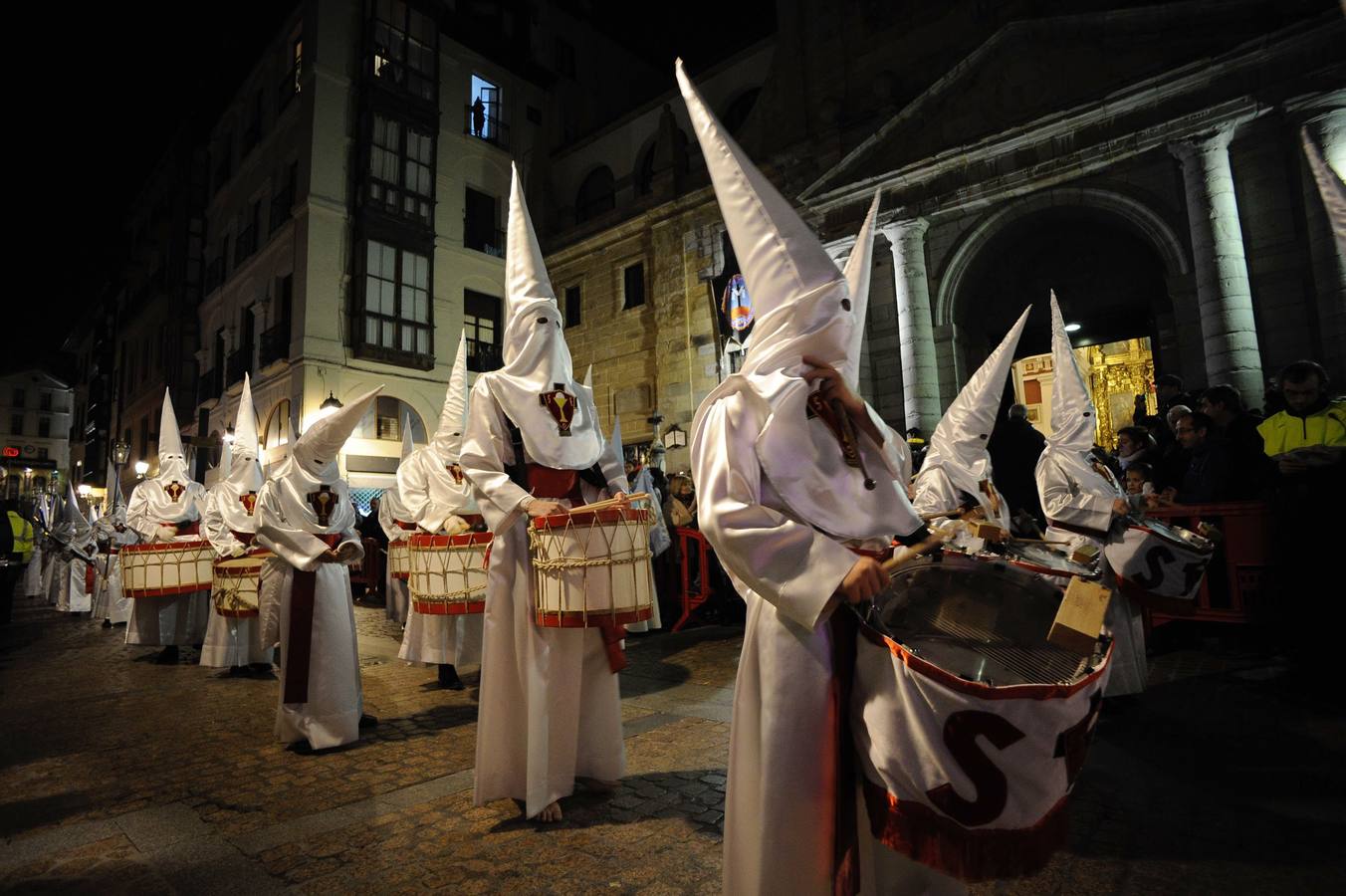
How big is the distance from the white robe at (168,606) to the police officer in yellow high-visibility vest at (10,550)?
6.17 ft

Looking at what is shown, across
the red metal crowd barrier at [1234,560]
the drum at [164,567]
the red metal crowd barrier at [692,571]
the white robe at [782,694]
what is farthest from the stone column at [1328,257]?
the drum at [164,567]

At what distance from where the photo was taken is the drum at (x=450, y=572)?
234 inches

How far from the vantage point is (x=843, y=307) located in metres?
2.20

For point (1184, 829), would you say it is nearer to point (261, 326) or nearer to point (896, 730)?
point (896, 730)

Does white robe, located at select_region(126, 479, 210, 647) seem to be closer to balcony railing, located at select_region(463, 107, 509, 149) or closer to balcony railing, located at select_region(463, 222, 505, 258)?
balcony railing, located at select_region(463, 222, 505, 258)

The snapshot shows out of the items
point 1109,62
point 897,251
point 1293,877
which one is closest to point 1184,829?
point 1293,877

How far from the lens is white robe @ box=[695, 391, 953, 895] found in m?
1.89

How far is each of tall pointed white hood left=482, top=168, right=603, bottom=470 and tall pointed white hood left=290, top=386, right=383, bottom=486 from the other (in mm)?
1656

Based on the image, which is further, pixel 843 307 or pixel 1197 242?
pixel 1197 242

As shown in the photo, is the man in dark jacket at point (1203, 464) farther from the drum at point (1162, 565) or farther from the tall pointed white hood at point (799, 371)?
the tall pointed white hood at point (799, 371)

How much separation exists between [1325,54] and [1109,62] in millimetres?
3244

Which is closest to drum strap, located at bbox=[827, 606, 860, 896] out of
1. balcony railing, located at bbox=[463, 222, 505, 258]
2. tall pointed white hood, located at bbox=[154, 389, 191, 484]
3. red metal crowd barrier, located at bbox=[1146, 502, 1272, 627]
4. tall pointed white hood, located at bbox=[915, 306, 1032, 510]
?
tall pointed white hood, located at bbox=[915, 306, 1032, 510]

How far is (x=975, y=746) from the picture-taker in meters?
1.58

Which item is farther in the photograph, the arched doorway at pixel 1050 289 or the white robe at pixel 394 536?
the arched doorway at pixel 1050 289
